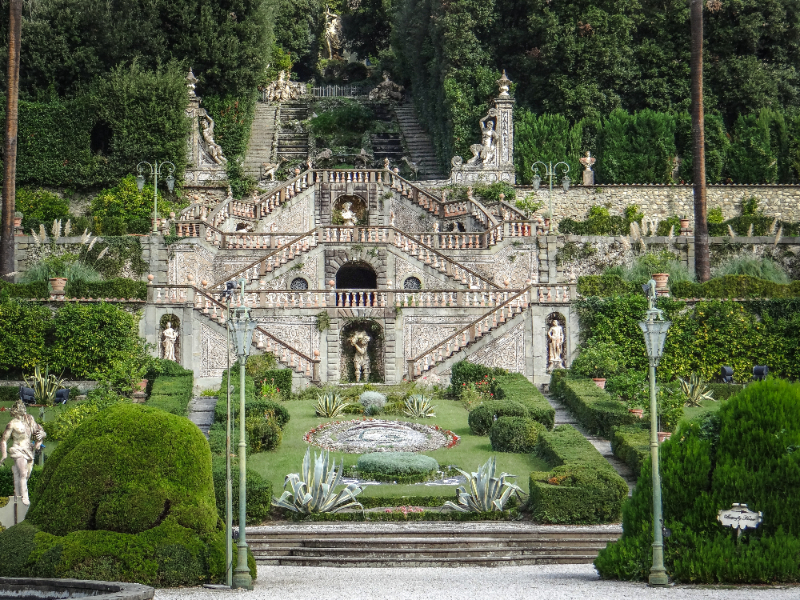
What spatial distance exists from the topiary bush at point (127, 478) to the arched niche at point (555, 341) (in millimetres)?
18789

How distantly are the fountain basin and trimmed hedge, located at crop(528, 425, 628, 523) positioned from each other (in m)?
8.89

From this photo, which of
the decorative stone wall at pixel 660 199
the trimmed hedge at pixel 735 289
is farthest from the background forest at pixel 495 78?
the trimmed hedge at pixel 735 289

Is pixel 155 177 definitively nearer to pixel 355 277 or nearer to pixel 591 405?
pixel 355 277

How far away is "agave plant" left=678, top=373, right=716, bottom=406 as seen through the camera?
34.2m

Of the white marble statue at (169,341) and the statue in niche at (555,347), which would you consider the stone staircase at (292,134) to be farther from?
the statue in niche at (555,347)

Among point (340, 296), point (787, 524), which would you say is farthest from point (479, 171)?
point (787, 524)

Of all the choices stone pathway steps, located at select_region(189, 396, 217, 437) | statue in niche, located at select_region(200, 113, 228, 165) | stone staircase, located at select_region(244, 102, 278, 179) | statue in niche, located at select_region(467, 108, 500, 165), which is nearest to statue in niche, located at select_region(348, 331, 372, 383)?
stone pathway steps, located at select_region(189, 396, 217, 437)

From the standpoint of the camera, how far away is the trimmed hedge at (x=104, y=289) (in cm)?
3772

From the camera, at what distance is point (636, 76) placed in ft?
181

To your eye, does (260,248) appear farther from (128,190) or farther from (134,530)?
(134,530)

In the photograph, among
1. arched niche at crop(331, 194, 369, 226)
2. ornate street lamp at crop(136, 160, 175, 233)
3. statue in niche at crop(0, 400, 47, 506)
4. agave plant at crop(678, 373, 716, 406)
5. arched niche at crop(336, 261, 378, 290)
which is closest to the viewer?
statue in niche at crop(0, 400, 47, 506)

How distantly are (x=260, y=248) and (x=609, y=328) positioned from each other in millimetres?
12914

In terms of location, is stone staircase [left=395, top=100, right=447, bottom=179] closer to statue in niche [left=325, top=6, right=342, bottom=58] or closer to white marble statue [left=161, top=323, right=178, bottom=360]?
statue in niche [left=325, top=6, right=342, bottom=58]

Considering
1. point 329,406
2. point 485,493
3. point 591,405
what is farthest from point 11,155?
point 485,493
